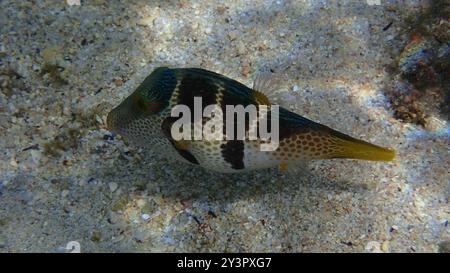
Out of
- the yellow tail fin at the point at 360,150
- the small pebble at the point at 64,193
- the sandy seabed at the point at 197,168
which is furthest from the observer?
the small pebble at the point at 64,193

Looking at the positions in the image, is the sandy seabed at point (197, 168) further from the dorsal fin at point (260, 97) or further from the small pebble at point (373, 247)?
the dorsal fin at point (260, 97)

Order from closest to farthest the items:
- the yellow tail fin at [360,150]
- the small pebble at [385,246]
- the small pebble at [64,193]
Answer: the yellow tail fin at [360,150]
the small pebble at [385,246]
the small pebble at [64,193]

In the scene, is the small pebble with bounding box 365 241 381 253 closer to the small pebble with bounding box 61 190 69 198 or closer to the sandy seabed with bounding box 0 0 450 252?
the sandy seabed with bounding box 0 0 450 252

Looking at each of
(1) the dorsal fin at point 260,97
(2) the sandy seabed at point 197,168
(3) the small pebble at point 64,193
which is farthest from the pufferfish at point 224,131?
(3) the small pebble at point 64,193

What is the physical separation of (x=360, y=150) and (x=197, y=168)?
1320 millimetres

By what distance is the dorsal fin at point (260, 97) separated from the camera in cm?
261

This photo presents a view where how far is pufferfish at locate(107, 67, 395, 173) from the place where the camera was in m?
2.54

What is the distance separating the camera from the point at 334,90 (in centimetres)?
374

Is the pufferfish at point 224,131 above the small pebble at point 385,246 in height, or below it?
above

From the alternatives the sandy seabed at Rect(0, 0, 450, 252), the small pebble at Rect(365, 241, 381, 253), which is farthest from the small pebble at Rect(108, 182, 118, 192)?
the small pebble at Rect(365, 241, 381, 253)

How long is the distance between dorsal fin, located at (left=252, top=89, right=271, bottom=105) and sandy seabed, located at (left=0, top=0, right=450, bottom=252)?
18 centimetres

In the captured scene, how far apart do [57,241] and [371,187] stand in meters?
2.25

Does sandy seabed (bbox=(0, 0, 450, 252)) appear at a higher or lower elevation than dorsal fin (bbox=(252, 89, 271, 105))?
lower

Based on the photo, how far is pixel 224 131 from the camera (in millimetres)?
2531
